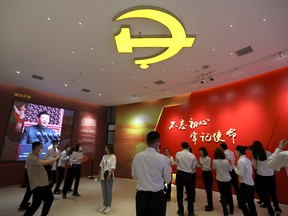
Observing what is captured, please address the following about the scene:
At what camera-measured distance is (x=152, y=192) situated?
2.15m

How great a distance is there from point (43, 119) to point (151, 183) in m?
7.24

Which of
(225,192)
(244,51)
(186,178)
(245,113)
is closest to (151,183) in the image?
(186,178)

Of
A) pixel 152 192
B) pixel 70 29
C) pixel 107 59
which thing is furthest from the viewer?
pixel 107 59

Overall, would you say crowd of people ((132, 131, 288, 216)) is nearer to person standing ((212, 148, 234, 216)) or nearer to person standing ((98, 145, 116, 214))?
person standing ((212, 148, 234, 216))

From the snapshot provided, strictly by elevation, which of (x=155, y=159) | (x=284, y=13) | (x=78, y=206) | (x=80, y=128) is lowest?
(x=78, y=206)

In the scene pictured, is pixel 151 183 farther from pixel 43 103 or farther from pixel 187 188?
pixel 43 103

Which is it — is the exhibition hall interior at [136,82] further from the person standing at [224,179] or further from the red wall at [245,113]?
the person standing at [224,179]

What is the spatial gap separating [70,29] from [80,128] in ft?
21.1

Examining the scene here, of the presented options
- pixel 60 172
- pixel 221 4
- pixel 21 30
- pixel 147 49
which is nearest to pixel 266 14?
pixel 221 4

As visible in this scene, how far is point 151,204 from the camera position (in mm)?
2125

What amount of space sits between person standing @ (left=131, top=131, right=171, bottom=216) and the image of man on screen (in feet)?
22.3

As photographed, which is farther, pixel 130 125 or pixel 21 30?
pixel 130 125

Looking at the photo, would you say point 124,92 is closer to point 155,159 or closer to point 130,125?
point 130,125

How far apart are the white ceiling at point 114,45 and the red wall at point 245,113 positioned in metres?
0.56
